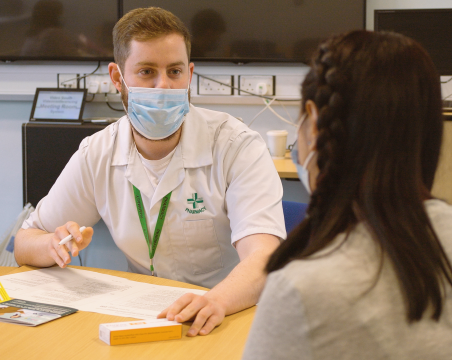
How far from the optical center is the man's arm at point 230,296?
37.9 inches

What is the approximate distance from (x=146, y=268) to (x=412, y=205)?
1076mm

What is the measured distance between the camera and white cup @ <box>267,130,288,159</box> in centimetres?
247

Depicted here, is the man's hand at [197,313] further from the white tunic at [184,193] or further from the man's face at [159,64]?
the man's face at [159,64]

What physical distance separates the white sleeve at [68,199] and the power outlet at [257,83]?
132 centimetres

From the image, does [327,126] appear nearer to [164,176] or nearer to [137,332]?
[137,332]

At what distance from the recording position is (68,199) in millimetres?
1563

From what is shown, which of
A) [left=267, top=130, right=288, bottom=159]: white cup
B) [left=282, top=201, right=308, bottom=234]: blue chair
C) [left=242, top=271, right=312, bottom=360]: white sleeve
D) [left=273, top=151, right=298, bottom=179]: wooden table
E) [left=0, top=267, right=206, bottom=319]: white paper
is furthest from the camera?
[left=267, top=130, right=288, bottom=159]: white cup

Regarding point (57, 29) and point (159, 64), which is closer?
point (159, 64)

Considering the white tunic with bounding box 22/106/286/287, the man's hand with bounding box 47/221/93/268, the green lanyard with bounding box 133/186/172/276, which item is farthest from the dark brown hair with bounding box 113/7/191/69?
the man's hand with bounding box 47/221/93/268

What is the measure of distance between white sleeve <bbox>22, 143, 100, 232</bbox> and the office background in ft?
4.19

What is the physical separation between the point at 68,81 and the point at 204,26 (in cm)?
87

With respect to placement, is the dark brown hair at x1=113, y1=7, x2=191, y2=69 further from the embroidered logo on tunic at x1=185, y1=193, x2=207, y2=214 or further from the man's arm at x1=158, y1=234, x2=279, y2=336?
the man's arm at x1=158, y1=234, x2=279, y2=336

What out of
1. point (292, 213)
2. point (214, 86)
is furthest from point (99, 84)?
point (292, 213)

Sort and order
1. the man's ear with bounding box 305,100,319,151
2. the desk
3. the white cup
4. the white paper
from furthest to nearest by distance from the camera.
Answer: the white cup → the white paper → the desk → the man's ear with bounding box 305,100,319,151
